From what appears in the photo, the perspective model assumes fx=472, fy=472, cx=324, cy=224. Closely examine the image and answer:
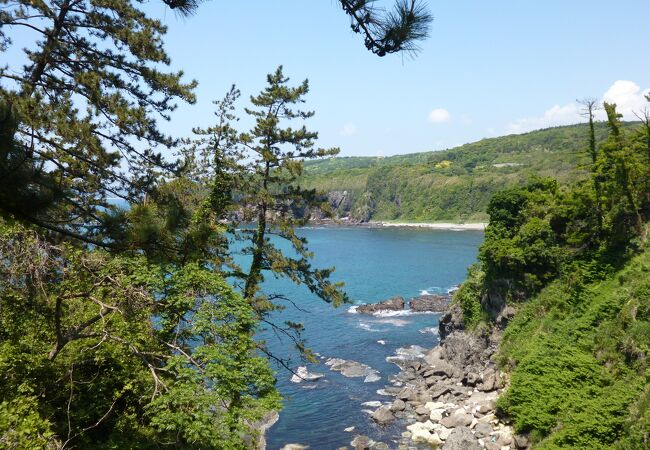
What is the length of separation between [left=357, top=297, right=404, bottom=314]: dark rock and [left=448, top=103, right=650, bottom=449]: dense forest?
1377 cm

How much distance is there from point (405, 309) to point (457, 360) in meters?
17.7

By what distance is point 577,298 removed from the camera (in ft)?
85.6

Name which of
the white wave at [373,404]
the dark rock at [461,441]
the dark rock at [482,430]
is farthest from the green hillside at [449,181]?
the dark rock at [461,441]

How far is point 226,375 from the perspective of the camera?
883 centimetres

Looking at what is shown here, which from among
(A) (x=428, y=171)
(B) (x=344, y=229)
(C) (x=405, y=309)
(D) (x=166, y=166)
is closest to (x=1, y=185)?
(D) (x=166, y=166)

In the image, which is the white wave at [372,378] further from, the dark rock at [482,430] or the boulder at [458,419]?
the dark rock at [482,430]

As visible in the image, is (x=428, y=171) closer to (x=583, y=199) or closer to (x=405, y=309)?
(x=405, y=309)

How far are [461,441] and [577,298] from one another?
35.4ft

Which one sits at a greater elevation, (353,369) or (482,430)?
(482,430)

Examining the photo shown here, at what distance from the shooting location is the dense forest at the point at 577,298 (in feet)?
61.7

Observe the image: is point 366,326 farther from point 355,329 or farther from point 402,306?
point 402,306

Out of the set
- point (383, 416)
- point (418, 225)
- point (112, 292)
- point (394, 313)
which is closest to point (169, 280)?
point (112, 292)

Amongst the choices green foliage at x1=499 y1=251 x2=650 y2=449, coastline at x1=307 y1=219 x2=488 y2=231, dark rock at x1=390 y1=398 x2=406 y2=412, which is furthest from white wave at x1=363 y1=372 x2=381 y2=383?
coastline at x1=307 y1=219 x2=488 y2=231

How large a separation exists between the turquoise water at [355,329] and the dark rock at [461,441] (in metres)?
3.43
